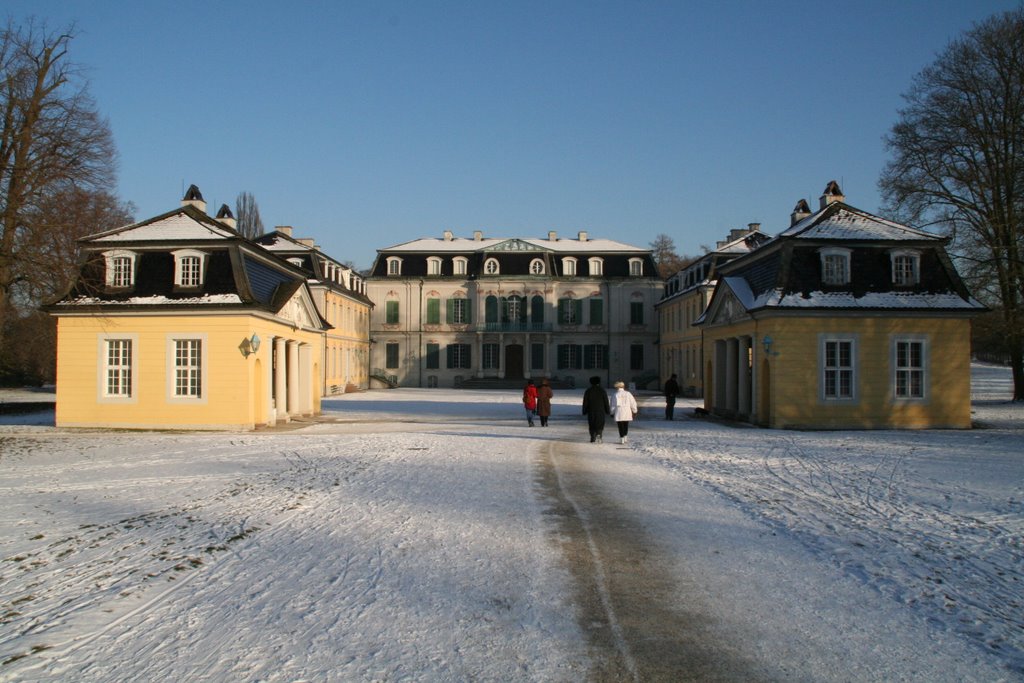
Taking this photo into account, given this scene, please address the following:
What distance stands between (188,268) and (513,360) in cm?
3583

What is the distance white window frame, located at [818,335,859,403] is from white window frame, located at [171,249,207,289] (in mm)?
19035

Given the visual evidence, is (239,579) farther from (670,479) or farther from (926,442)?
(926,442)

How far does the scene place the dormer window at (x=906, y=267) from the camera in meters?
24.1

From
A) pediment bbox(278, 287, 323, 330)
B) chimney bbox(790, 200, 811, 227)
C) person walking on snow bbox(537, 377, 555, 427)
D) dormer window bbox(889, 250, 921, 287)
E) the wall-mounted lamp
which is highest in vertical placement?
chimney bbox(790, 200, 811, 227)

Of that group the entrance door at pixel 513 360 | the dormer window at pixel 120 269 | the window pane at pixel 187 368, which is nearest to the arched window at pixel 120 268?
the dormer window at pixel 120 269

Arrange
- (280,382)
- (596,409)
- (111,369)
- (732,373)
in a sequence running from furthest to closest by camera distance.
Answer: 1. (732,373)
2. (280,382)
3. (111,369)
4. (596,409)

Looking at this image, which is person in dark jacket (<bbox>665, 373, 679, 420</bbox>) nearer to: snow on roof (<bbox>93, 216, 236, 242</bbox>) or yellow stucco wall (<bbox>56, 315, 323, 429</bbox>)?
yellow stucco wall (<bbox>56, 315, 323, 429</bbox>)

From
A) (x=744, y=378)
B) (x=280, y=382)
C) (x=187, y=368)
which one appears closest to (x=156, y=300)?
(x=187, y=368)

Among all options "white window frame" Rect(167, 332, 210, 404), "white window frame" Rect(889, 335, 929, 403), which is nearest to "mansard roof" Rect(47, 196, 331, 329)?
"white window frame" Rect(167, 332, 210, 404)

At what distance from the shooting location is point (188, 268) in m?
23.3

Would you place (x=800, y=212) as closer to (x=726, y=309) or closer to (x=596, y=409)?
(x=726, y=309)

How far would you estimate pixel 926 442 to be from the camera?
19391 mm

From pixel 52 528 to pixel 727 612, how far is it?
779 centimetres

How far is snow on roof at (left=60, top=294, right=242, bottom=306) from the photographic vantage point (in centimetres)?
2234
